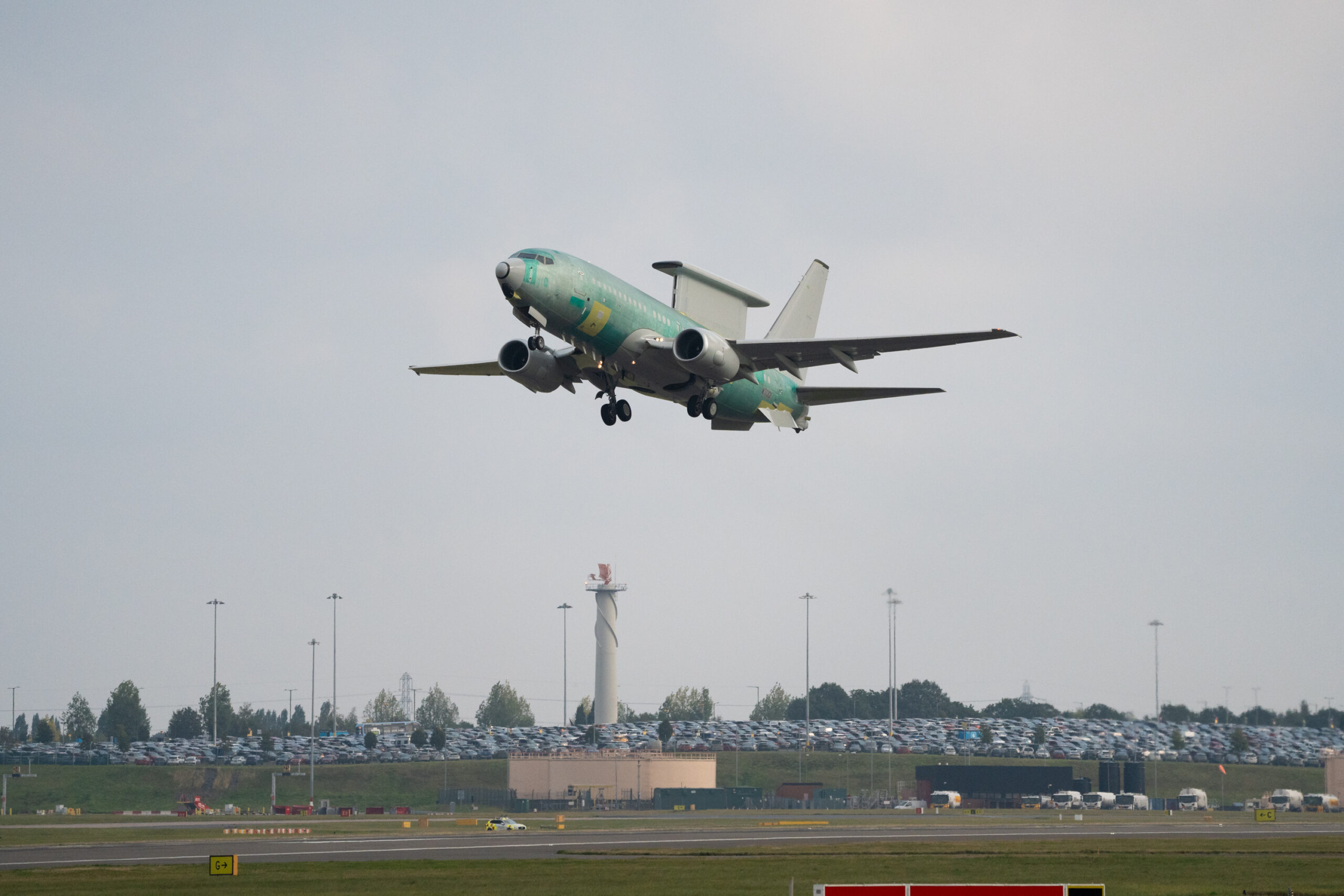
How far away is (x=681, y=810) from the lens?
12950 cm

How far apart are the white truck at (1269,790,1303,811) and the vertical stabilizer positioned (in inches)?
3690

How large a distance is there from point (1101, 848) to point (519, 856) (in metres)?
30.5

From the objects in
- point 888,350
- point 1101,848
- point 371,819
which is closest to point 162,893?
point 888,350

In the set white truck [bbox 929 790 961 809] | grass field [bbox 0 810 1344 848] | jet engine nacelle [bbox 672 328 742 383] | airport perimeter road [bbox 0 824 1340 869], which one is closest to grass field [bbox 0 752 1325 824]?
white truck [bbox 929 790 961 809]

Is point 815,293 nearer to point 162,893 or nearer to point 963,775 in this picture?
point 162,893

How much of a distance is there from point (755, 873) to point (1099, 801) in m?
91.7

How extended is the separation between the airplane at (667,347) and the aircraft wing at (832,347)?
67 millimetres

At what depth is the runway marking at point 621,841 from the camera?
66.7 metres

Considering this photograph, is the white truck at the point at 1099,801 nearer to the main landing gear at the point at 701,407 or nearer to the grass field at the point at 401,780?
the grass field at the point at 401,780

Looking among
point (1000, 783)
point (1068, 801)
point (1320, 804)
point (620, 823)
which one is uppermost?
point (620, 823)

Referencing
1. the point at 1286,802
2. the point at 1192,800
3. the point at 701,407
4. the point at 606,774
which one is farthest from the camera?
the point at 606,774

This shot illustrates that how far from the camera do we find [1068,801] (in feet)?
446

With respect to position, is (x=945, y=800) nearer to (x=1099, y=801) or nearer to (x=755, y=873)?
(x=1099, y=801)

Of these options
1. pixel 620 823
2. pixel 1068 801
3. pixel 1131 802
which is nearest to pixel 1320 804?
pixel 1131 802
